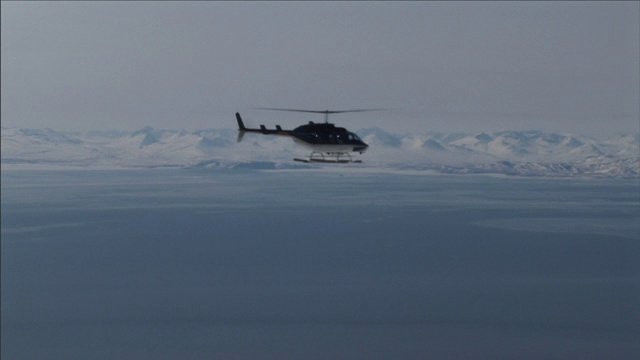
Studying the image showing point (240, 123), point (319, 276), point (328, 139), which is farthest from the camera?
point (319, 276)

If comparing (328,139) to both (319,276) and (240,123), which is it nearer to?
(240,123)

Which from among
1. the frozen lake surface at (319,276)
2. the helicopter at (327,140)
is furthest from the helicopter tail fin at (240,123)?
the frozen lake surface at (319,276)

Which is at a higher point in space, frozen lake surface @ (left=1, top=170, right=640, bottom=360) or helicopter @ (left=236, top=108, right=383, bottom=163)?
helicopter @ (left=236, top=108, right=383, bottom=163)

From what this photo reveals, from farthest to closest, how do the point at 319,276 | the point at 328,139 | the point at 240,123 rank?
the point at 319,276 < the point at 240,123 < the point at 328,139

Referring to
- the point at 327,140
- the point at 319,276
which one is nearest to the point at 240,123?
the point at 327,140

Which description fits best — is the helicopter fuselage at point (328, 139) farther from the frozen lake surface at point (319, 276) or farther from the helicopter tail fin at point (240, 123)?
the frozen lake surface at point (319, 276)

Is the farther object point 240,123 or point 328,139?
point 240,123

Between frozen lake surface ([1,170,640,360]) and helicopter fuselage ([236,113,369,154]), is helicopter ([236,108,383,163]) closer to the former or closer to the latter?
helicopter fuselage ([236,113,369,154])

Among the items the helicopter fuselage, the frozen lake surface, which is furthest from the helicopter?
the frozen lake surface
